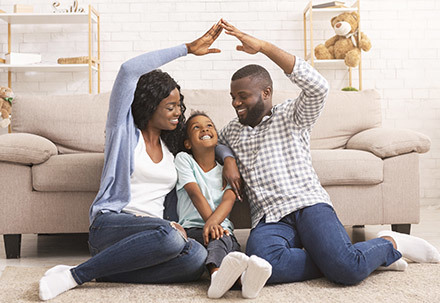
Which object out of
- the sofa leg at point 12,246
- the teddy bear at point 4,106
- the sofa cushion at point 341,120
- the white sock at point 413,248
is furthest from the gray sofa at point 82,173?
the teddy bear at point 4,106

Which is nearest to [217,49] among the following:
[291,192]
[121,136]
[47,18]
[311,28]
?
[121,136]

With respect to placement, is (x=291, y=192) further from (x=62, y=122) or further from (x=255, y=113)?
(x=62, y=122)

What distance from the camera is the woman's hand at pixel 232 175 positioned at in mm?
1937

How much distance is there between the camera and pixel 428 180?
13.7 feet

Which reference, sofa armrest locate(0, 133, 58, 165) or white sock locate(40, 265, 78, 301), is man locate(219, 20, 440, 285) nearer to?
white sock locate(40, 265, 78, 301)

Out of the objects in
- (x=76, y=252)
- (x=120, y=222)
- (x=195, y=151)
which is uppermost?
(x=195, y=151)

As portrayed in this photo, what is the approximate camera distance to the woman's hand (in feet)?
6.35

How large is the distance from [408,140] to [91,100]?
1.63 metres

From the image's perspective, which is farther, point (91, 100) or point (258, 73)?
point (91, 100)

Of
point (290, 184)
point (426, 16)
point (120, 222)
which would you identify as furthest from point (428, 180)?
point (120, 222)

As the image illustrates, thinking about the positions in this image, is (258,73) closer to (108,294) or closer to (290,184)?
(290,184)

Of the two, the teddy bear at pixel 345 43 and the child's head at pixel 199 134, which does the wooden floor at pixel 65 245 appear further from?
the teddy bear at pixel 345 43

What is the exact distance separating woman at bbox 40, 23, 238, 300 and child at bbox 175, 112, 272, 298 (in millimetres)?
46

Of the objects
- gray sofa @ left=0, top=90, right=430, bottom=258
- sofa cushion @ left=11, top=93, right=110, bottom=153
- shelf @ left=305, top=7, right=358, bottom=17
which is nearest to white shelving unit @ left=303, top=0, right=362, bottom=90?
shelf @ left=305, top=7, right=358, bottom=17
